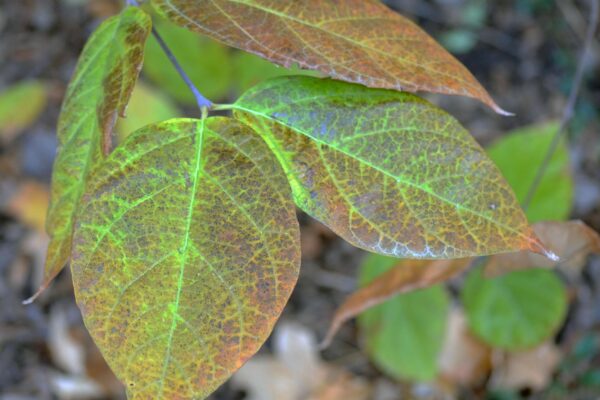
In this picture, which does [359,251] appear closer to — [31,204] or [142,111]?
[142,111]

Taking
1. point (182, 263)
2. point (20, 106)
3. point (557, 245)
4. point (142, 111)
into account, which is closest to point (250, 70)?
point (142, 111)

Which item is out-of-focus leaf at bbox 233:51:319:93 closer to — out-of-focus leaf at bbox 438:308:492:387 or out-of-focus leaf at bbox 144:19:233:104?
out-of-focus leaf at bbox 144:19:233:104

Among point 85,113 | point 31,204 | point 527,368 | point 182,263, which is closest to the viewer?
point 182,263

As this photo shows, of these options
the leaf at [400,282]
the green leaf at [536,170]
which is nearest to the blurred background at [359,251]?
the green leaf at [536,170]

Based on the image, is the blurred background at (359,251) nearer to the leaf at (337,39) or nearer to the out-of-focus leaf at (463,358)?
the out-of-focus leaf at (463,358)

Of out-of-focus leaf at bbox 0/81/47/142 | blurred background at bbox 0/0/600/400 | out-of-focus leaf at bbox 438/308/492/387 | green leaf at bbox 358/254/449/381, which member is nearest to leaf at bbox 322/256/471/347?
blurred background at bbox 0/0/600/400

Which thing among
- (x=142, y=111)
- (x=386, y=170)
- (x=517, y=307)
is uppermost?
(x=386, y=170)
